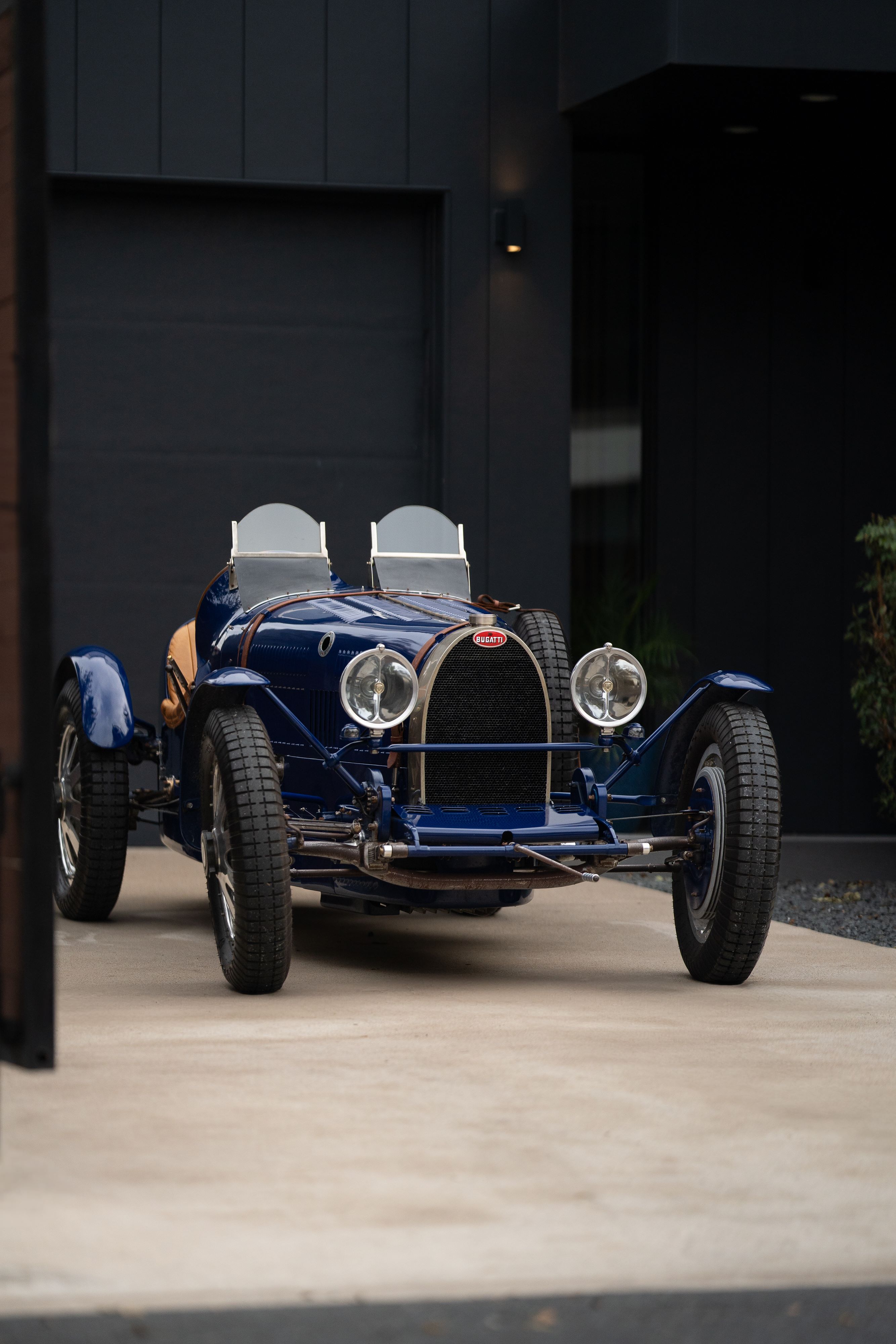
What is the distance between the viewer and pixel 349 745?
5.54 m

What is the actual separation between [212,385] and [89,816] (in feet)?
14.2

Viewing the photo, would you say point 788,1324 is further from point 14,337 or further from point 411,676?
point 411,676

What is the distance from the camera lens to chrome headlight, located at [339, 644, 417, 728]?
551 cm

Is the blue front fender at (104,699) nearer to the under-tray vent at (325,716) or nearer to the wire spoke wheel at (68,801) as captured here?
the wire spoke wheel at (68,801)

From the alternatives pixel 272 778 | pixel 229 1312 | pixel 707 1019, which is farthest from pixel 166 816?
pixel 229 1312

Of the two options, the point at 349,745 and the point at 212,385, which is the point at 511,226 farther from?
the point at 349,745

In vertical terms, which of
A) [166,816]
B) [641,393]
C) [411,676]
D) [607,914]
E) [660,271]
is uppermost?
[660,271]

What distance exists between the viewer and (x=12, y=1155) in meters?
3.38

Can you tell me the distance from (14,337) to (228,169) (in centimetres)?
724

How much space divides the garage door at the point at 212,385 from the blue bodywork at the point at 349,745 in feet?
10.3

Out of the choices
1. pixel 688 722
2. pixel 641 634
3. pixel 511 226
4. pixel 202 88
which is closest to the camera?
pixel 688 722

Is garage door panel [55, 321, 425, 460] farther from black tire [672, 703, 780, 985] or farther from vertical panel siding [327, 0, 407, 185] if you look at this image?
black tire [672, 703, 780, 985]

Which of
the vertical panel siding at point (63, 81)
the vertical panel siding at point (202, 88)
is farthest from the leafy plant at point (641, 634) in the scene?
the vertical panel siding at point (63, 81)

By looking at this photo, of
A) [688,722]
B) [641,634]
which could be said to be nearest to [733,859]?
[688,722]
